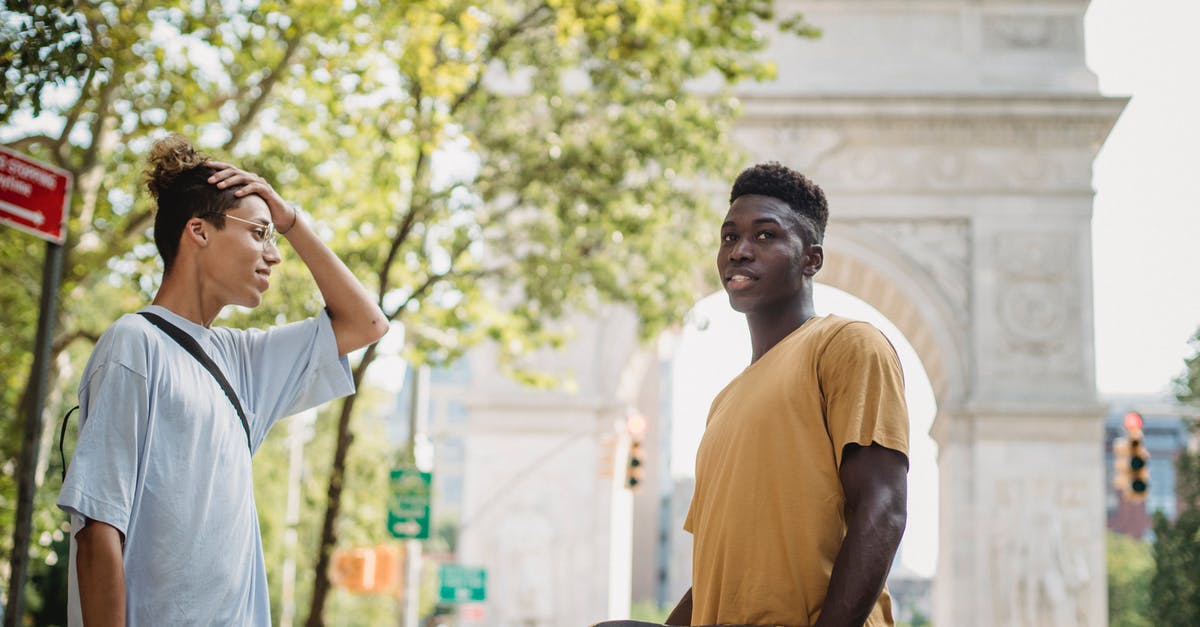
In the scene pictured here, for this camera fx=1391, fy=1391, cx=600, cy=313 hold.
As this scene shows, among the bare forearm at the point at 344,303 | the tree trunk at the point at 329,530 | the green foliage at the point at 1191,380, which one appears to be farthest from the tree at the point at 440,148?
the green foliage at the point at 1191,380

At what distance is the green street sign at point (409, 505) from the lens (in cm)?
1670

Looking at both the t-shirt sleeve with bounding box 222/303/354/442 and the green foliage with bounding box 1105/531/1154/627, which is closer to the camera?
the t-shirt sleeve with bounding box 222/303/354/442

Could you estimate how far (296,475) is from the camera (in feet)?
120

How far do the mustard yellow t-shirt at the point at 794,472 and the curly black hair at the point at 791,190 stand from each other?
29 centimetres

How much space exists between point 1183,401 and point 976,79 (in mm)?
7085

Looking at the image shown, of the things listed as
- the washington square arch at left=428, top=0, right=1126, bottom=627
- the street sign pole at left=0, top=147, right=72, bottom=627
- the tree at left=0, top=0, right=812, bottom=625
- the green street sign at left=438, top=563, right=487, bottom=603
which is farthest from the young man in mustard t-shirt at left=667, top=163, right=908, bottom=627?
the washington square arch at left=428, top=0, right=1126, bottom=627

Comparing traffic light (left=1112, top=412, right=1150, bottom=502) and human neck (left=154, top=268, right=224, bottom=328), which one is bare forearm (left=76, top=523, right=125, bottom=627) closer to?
human neck (left=154, top=268, right=224, bottom=328)

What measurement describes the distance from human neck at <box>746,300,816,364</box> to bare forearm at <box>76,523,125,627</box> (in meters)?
1.50

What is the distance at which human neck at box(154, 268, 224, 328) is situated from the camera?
336cm

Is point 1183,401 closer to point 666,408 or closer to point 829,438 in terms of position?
point 829,438

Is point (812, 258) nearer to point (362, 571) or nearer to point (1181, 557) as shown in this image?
point (362, 571)

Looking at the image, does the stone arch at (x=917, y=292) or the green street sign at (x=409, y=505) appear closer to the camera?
the green street sign at (x=409, y=505)

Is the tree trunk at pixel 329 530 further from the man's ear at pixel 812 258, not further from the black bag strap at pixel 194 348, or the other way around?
the man's ear at pixel 812 258

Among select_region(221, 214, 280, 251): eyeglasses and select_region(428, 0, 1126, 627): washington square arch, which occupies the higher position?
select_region(428, 0, 1126, 627): washington square arch
